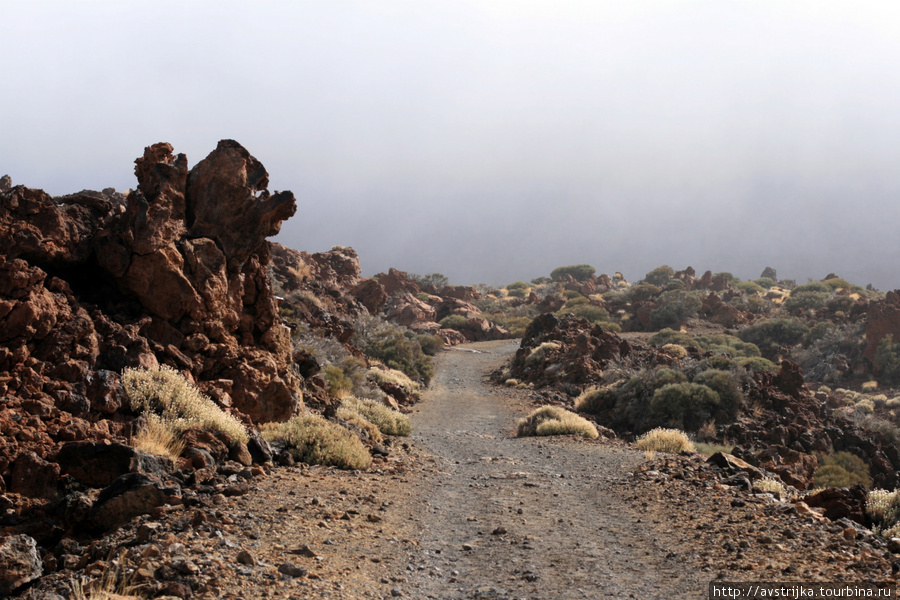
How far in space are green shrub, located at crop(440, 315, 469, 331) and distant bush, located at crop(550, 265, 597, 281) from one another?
37.8 metres

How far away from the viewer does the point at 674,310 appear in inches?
2020

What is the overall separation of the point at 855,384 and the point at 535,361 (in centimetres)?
1997

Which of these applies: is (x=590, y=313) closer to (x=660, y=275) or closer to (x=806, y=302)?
(x=806, y=302)

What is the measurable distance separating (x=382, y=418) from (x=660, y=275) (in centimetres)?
7132

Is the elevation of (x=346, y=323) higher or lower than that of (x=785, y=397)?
higher

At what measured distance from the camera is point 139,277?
975cm

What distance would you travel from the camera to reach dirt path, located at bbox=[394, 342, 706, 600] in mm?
5870

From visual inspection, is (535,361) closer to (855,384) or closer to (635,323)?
(855,384)

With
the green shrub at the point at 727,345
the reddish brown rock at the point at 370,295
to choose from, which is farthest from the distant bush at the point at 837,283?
the reddish brown rock at the point at 370,295

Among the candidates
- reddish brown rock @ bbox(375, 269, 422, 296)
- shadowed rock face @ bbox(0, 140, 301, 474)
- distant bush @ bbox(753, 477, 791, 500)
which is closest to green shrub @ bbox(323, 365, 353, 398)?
shadowed rock face @ bbox(0, 140, 301, 474)

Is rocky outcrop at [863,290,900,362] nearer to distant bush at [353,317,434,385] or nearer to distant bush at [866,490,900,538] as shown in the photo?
distant bush at [353,317,434,385]

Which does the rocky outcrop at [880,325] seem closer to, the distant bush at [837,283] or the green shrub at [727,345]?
the green shrub at [727,345]

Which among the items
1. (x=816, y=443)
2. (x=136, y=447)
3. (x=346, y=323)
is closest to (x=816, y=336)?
(x=816, y=443)

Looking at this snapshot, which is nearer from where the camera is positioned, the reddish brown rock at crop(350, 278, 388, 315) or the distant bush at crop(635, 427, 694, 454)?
the distant bush at crop(635, 427, 694, 454)
